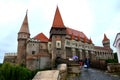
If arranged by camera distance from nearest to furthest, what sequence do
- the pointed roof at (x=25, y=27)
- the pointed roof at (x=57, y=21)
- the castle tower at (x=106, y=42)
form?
the pointed roof at (x=57, y=21) → the pointed roof at (x=25, y=27) → the castle tower at (x=106, y=42)

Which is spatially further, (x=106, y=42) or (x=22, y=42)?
(x=106, y=42)

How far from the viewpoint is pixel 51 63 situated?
45156 mm

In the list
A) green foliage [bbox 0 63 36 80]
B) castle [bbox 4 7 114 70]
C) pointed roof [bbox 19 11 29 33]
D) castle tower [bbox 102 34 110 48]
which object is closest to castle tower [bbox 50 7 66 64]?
castle [bbox 4 7 114 70]

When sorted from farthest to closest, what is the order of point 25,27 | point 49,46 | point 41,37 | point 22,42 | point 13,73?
point 25,27
point 41,37
point 22,42
point 49,46
point 13,73

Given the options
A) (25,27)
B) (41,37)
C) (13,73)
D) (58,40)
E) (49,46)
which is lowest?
→ (13,73)

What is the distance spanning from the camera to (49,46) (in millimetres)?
50906

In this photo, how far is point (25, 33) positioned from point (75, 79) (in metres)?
46.1

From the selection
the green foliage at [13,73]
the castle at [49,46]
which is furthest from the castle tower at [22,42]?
the green foliage at [13,73]

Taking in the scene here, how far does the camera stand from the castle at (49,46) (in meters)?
46.2

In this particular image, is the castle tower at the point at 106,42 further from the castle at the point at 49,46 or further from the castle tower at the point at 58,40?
the castle tower at the point at 58,40

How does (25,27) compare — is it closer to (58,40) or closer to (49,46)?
(49,46)

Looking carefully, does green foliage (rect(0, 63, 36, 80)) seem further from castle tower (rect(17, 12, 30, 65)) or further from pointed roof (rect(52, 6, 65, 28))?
pointed roof (rect(52, 6, 65, 28))

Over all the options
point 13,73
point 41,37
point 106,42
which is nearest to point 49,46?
point 41,37

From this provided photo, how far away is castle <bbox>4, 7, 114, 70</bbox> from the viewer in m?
46.2
